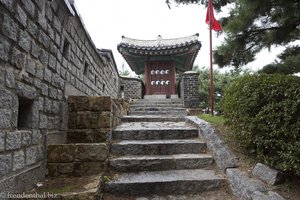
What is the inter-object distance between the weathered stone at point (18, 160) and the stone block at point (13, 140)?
72mm

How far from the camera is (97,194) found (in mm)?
2611

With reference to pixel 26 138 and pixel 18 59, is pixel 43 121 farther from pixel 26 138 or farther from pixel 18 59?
pixel 18 59

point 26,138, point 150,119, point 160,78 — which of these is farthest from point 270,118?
point 160,78

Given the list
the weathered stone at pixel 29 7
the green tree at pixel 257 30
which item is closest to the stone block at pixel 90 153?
the weathered stone at pixel 29 7

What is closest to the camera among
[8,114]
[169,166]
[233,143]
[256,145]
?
[8,114]

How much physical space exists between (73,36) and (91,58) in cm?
154

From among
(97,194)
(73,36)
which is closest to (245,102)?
(97,194)

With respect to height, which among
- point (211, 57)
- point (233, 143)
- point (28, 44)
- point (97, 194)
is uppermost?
point (211, 57)

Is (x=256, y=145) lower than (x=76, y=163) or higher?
higher

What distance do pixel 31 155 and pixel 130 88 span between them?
9.99m

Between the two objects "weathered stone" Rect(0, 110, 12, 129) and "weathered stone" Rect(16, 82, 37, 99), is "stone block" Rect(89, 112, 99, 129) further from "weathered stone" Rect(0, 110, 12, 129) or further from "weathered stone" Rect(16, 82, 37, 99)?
"weathered stone" Rect(0, 110, 12, 129)

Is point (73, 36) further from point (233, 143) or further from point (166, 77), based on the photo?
point (166, 77)

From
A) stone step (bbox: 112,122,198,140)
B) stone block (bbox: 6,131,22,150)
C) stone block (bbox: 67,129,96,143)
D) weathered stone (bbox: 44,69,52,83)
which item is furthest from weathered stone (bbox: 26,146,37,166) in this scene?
stone step (bbox: 112,122,198,140)

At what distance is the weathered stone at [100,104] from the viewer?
12.8 ft
